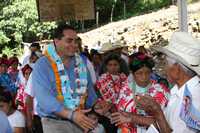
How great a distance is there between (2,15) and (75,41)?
39382 millimetres

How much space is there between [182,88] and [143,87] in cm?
183

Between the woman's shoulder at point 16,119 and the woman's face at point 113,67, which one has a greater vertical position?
the woman's face at point 113,67

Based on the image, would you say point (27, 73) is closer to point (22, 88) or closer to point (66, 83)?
point (22, 88)

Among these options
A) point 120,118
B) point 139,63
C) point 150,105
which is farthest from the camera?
point 139,63

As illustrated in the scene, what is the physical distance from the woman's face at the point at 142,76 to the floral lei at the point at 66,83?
652 millimetres

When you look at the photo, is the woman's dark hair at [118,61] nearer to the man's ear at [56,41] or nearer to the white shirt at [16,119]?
the white shirt at [16,119]

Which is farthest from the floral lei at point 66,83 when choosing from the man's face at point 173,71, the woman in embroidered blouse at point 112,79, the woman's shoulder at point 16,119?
the woman's shoulder at point 16,119

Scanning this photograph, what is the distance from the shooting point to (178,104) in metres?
4.48

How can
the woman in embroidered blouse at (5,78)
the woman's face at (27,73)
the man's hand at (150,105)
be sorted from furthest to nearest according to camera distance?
the woman in embroidered blouse at (5,78), the woman's face at (27,73), the man's hand at (150,105)

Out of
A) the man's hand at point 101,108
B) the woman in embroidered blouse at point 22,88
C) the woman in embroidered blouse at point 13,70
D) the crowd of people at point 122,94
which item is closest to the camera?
the crowd of people at point 122,94

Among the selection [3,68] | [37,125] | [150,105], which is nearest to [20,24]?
[3,68]

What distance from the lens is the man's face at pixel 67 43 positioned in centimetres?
583

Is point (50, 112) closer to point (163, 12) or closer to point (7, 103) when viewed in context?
point (7, 103)

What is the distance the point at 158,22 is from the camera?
34781mm
